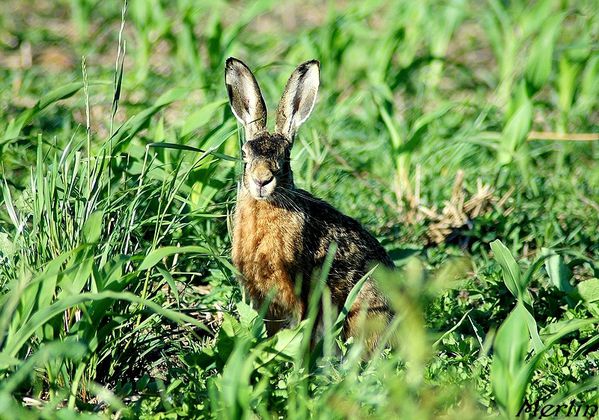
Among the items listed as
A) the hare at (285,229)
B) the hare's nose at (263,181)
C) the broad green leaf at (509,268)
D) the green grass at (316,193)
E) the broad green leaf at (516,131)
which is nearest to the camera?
the green grass at (316,193)

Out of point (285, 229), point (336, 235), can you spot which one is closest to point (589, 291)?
point (336, 235)

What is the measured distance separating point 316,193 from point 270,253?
1.45m

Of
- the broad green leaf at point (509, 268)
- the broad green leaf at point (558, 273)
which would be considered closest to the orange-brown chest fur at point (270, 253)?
the broad green leaf at point (509, 268)

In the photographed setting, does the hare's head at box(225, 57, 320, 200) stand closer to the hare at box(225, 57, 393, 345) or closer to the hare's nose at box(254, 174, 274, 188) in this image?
the hare at box(225, 57, 393, 345)

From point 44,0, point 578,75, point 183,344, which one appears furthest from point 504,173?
point 44,0

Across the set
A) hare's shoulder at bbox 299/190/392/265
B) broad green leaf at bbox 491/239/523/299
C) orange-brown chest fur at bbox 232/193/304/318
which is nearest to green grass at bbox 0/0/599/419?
broad green leaf at bbox 491/239/523/299

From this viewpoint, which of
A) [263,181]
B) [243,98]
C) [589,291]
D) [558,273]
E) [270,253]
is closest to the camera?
[263,181]

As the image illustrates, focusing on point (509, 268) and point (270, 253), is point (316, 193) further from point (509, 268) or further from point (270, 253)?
point (509, 268)

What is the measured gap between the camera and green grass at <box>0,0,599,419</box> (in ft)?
11.2

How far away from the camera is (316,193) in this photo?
5.86 meters

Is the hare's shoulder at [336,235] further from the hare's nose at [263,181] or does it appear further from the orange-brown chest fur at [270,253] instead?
the hare's nose at [263,181]

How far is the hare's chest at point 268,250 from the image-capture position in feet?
14.6

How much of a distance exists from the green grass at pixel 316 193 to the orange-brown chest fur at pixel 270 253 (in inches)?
4.9

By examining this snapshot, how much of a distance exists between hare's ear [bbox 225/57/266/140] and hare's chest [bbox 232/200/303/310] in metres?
0.44
